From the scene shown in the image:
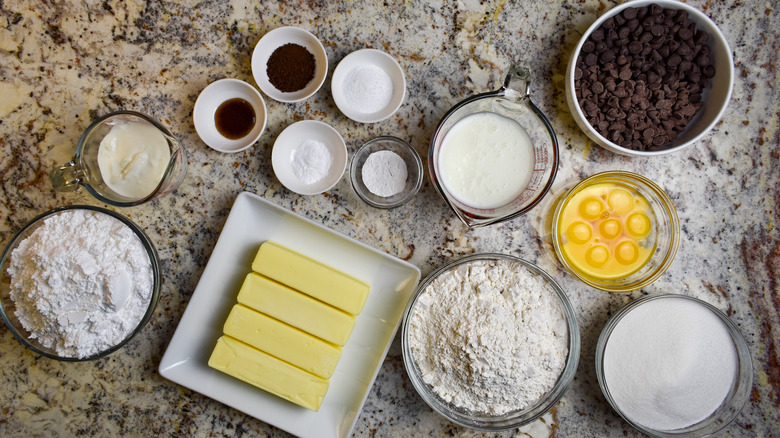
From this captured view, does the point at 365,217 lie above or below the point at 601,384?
above

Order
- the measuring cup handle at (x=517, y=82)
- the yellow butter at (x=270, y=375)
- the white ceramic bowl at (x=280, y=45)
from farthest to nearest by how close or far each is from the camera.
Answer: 1. the white ceramic bowl at (x=280, y=45)
2. the yellow butter at (x=270, y=375)
3. the measuring cup handle at (x=517, y=82)

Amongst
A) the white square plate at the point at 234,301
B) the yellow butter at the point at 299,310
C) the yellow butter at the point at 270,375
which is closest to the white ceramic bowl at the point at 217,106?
the white square plate at the point at 234,301

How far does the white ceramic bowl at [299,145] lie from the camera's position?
168 cm

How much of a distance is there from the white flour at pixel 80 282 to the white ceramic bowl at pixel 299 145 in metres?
0.56

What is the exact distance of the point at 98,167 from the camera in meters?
1.62

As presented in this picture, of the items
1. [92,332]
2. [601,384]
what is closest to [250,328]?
[92,332]

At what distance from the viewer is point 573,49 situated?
68.8 inches

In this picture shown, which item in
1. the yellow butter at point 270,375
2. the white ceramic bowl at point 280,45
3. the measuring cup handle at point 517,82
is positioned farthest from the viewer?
the white ceramic bowl at point 280,45

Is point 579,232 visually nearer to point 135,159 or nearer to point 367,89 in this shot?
point 367,89

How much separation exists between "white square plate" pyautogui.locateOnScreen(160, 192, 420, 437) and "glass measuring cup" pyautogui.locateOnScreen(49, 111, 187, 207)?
0.94 feet

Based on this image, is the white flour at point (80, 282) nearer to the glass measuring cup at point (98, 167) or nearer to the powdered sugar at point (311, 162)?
the glass measuring cup at point (98, 167)

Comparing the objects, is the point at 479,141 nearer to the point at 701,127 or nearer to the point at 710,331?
the point at 701,127

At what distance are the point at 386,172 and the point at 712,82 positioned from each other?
4.12 feet

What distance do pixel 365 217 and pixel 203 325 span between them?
28.4 inches
